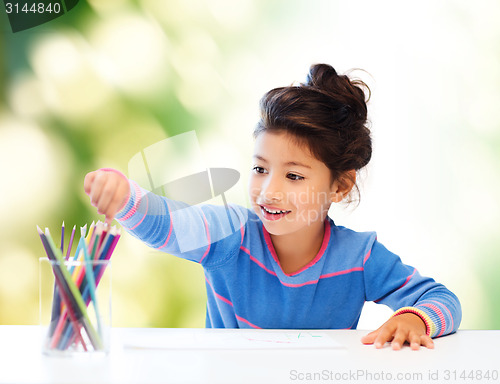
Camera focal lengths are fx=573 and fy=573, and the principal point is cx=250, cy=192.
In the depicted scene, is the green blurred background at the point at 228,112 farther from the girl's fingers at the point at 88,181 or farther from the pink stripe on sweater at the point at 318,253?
the girl's fingers at the point at 88,181

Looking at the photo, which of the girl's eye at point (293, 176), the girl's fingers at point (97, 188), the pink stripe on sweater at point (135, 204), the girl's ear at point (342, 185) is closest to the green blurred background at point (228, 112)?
the girl's ear at point (342, 185)

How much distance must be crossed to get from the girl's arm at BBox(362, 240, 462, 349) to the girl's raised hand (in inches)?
13.9

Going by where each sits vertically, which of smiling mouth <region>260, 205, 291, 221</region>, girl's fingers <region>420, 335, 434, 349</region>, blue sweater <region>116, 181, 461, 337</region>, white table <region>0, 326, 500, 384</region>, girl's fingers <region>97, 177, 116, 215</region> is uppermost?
smiling mouth <region>260, 205, 291, 221</region>

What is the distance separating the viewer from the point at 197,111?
1726 mm

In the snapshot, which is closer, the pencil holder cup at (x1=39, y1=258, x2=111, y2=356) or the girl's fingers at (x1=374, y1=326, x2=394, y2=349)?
the pencil holder cup at (x1=39, y1=258, x2=111, y2=356)

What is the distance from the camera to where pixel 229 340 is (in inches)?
27.7

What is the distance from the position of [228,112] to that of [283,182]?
32.8 inches

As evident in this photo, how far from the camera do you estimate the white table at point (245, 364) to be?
0.53 m

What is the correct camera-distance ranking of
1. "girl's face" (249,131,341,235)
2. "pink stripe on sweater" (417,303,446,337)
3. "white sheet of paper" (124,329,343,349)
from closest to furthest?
"white sheet of paper" (124,329,343,349), "pink stripe on sweater" (417,303,446,337), "girl's face" (249,131,341,235)

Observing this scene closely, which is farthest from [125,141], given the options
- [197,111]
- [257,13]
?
[257,13]

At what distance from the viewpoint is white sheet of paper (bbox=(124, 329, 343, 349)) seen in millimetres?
661

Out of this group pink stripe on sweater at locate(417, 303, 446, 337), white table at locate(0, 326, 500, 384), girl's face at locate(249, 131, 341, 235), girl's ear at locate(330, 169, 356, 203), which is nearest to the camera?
white table at locate(0, 326, 500, 384)

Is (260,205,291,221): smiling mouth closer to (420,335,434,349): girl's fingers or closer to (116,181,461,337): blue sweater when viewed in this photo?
(116,181,461,337): blue sweater

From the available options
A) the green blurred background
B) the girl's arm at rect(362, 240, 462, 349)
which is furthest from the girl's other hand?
the green blurred background
